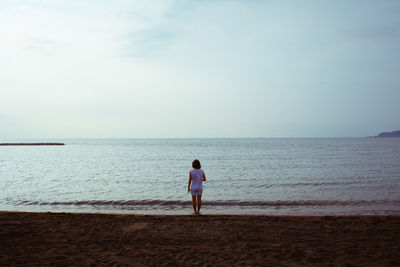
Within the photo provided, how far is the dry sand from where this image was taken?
5.82 metres

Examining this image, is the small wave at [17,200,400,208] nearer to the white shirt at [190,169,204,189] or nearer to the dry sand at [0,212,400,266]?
the white shirt at [190,169,204,189]

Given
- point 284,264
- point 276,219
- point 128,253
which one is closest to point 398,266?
point 284,264

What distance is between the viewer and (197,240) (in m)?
7.19

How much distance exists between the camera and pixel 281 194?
15.5 metres

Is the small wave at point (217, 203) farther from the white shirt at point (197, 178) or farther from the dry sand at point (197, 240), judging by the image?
the dry sand at point (197, 240)

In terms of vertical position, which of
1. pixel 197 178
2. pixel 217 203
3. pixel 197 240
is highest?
pixel 197 178

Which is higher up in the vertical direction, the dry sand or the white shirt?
the white shirt

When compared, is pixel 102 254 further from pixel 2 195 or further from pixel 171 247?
pixel 2 195

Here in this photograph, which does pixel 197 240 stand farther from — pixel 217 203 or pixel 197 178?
pixel 217 203

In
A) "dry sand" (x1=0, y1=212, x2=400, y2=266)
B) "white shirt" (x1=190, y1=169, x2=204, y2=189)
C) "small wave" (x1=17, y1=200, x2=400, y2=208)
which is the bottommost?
"small wave" (x1=17, y1=200, x2=400, y2=208)

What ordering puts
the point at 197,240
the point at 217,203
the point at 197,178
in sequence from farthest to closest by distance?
the point at 217,203
the point at 197,178
the point at 197,240

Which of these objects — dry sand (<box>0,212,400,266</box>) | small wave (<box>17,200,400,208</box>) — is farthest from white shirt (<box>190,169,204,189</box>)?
small wave (<box>17,200,400,208</box>)

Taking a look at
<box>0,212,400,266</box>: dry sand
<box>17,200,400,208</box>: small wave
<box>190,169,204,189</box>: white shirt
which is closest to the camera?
<box>0,212,400,266</box>: dry sand

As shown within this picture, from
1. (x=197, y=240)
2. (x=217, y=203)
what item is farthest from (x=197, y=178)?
(x=217, y=203)
